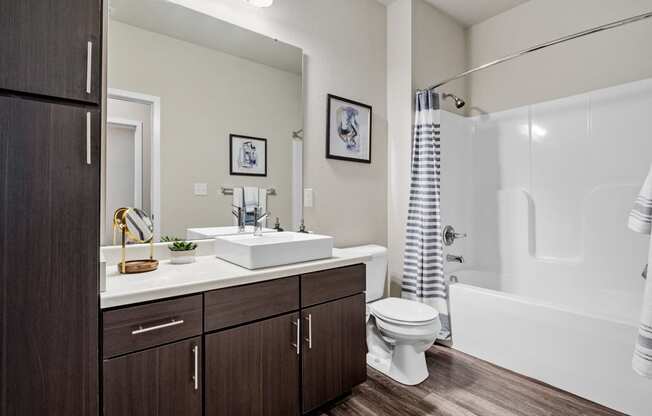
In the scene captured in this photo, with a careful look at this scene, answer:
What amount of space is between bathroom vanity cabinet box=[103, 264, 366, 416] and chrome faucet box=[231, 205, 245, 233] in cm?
56

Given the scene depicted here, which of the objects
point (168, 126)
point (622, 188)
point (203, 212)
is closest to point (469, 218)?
point (622, 188)

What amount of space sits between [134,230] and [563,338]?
2.38m

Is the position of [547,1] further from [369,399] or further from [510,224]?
[369,399]

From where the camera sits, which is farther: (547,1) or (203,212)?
(547,1)

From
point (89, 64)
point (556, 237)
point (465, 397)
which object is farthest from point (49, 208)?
point (556, 237)

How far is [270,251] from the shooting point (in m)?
1.46

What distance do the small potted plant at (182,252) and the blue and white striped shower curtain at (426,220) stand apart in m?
1.61

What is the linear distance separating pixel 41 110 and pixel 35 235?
14.4 inches

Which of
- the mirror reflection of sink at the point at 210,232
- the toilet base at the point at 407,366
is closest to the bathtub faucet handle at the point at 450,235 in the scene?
the toilet base at the point at 407,366

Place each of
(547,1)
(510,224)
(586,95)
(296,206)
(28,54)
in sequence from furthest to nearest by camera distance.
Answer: (510,224) → (547,1) → (586,95) → (296,206) → (28,54)

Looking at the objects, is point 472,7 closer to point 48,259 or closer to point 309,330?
point 309,330

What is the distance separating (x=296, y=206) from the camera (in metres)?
2.15

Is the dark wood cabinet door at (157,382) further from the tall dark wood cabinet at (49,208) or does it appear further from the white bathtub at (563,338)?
the white bathtub at (563,338)

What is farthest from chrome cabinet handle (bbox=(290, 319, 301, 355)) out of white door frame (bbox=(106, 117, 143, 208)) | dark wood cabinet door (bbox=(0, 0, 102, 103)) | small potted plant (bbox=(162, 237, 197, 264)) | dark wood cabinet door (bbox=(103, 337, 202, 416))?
→ dark wood cabinet door (bbox=(0, 0, 102, 103))
